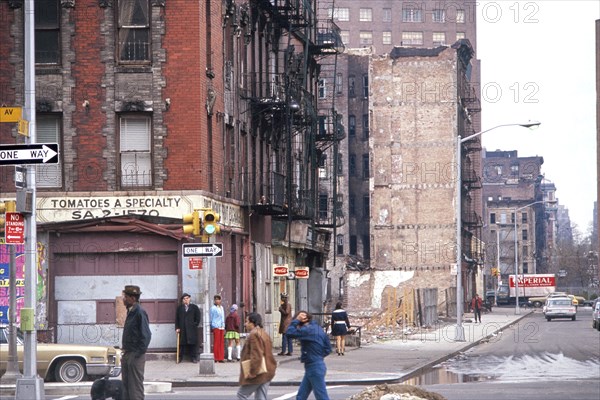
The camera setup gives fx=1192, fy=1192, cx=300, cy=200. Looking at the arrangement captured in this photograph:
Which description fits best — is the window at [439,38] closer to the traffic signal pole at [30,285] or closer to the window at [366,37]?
the window at [366,37]

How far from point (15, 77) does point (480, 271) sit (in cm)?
8382

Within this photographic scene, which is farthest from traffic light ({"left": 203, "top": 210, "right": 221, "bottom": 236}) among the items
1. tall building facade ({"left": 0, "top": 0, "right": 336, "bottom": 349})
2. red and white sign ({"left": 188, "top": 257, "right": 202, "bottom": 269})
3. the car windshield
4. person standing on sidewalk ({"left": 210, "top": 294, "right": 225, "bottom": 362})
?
the car windshield

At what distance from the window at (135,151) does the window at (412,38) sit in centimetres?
10430

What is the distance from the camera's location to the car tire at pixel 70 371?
24.8 metres

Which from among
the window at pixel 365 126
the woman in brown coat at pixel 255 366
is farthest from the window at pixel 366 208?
the woman in brown coat at pixel 255 366

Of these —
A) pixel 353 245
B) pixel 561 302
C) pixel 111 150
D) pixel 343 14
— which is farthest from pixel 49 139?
pixel 343 14

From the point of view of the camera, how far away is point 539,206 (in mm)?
181000

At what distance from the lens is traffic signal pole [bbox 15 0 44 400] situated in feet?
61.1

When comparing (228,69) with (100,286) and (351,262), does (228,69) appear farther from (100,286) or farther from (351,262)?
(351,262)

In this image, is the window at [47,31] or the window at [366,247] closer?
the window at [47,31]

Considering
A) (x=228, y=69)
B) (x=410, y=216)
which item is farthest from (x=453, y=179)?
(x=228, y=69)

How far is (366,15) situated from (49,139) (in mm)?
105350

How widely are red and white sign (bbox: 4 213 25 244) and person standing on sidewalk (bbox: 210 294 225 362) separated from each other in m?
12.6

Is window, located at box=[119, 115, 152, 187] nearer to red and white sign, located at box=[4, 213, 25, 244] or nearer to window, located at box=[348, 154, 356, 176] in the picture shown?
red and white sign, located at box=[4, 213, 25, 244]
